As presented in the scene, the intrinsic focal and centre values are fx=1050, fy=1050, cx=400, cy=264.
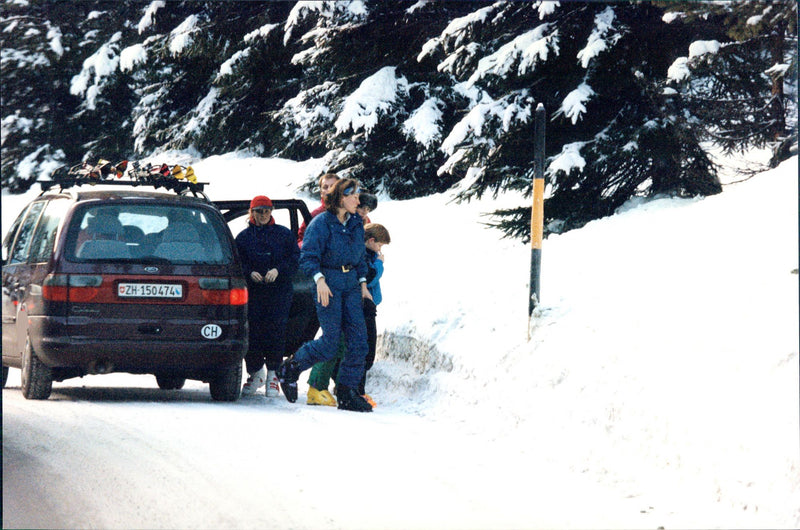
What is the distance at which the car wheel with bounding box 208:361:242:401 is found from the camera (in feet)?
26.1

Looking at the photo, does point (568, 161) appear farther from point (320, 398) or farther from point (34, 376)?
point (34, 376)

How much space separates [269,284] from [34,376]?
1930 mm

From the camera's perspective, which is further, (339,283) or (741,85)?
(741,85)

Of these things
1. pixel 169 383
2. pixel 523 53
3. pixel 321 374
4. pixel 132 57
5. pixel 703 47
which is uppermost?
pixel 523 53

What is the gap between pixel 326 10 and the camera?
10781 millimetres

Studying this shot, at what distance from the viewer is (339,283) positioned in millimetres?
7598

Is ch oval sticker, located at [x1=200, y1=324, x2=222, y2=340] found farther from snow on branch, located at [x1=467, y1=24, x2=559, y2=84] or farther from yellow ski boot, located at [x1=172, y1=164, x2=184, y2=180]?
snow on branch, located at [x1=467, y1=24, x2=559, y2=84]

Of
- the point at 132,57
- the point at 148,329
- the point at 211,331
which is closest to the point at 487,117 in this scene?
the point at 132,57

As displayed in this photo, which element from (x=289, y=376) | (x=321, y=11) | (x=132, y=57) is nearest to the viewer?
(x=289, y=376)

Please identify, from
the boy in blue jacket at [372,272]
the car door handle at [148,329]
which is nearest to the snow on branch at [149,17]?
the boy in blue jacket at [372,272]

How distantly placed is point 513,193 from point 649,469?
333 inches

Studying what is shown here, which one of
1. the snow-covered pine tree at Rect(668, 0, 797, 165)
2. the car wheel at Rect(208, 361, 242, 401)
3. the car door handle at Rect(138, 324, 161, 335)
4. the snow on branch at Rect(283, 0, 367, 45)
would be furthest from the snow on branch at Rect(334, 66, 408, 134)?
the car door handle at Rect(138, 324, 161, 335)

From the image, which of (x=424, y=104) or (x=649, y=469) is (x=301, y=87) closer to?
(x=424, y=104)

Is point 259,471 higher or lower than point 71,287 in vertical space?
lower
